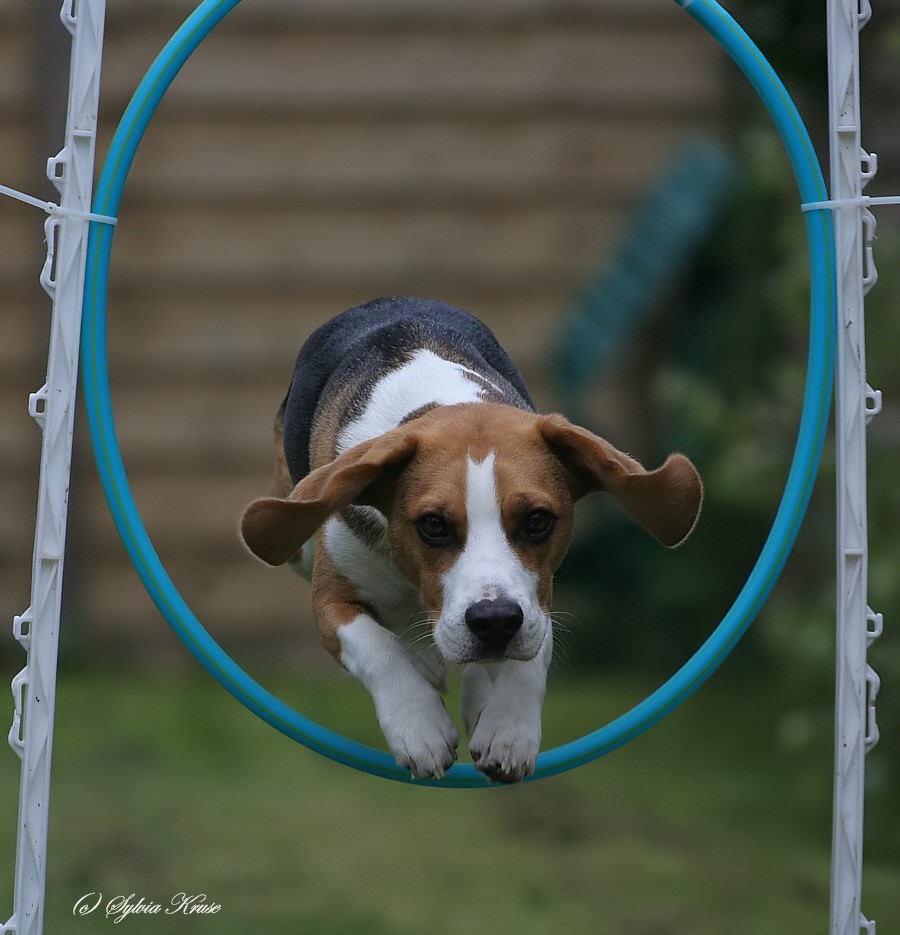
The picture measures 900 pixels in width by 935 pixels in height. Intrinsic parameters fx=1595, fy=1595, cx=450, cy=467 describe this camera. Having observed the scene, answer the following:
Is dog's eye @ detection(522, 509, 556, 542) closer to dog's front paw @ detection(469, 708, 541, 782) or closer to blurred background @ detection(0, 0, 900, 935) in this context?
dog's front paw @ detection(469, 708, 541, 782)

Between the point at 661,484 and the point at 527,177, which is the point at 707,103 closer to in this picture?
the point at 527,177

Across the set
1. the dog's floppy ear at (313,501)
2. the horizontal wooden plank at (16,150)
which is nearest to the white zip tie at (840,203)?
the dog's floppy ear at (313,501)

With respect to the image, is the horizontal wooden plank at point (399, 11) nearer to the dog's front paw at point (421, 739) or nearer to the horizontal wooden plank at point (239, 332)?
the horizontal wooden plank at point (239, 332)

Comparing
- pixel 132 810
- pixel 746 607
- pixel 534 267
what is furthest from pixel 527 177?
pixel 746 607

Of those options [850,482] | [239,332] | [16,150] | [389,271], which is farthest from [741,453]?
[16,150]

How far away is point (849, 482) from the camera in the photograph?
428 centimetres

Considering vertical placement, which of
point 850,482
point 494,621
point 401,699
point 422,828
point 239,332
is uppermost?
point 239,332

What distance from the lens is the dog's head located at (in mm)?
3729

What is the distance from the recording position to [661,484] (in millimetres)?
3850

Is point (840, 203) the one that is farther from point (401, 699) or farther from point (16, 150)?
point (16, 150)

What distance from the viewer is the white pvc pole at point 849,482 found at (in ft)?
13.8

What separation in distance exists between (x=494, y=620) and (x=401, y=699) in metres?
0.40

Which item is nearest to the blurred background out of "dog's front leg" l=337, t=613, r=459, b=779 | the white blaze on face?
"dog's front leg" l=337, t=613, r=459, b=779

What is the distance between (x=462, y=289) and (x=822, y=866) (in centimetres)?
398
